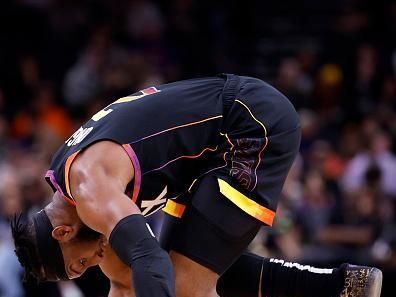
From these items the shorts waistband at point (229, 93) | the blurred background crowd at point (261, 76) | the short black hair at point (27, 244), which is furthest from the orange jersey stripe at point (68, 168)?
the blurred background crowd at point (261, 76)

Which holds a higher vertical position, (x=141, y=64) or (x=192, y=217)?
(x=192, y=217)

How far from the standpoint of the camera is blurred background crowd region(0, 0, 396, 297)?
7582mm

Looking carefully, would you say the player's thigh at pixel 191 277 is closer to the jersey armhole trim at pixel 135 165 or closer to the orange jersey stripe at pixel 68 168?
the jersey armhole trim at pixel 135 165

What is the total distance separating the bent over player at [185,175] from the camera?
3785 millimetres

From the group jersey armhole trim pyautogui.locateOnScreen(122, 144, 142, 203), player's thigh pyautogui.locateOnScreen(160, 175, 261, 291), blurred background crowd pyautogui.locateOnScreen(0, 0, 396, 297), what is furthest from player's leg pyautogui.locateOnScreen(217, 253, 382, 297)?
blurred background crowd pyautogui.locateOnScreen(0, 0, 396, 297)

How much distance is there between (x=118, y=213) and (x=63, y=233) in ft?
1.54

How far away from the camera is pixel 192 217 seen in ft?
13.1

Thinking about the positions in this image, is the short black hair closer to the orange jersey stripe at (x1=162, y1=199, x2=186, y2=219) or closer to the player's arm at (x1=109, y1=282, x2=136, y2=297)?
the player's arm at (x1=109, y1=282, x2=136, y2=297)

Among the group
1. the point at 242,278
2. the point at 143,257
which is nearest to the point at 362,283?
the point at 242,278

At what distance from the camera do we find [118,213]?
136 inches

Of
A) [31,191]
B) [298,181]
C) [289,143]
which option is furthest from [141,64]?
[289,143]

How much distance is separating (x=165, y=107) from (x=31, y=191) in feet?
11.1

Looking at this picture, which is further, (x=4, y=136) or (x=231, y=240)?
(x=4, y=136)

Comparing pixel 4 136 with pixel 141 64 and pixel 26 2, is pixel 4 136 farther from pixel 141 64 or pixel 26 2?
pixel 26 2
